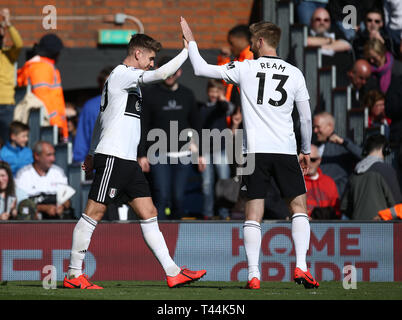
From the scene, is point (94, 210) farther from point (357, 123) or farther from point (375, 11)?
point (375, 11)

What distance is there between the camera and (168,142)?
1166 cm

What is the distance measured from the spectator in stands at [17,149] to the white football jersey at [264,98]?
4826 mm

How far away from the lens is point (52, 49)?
13344 mm

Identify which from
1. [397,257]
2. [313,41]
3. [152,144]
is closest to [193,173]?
[152,144]

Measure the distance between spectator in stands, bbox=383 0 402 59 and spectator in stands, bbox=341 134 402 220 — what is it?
112 inches

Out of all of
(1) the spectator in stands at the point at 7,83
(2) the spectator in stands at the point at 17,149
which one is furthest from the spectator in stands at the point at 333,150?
(1) the spectator in stands at the point at 7,83

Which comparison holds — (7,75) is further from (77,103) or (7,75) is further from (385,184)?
(385,184)

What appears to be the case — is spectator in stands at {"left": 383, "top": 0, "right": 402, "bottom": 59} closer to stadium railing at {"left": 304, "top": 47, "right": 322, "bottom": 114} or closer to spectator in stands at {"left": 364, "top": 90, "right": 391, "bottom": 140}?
spectator in stands at {"left": 364, "top": 90, "right": 391, "bottom": 140}

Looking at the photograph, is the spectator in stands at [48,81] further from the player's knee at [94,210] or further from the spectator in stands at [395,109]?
the player's knee at [94,210]

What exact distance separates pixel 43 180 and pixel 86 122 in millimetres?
886

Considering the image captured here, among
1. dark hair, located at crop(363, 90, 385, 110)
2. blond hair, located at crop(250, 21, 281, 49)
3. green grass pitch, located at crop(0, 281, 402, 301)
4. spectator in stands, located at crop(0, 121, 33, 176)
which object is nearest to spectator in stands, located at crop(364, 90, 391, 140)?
dark hair, located at crop(363, 90, 385, 110)

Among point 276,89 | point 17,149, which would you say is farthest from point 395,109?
point 17,149

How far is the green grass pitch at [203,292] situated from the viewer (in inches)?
284

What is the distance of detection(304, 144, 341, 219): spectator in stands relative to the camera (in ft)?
36.1
